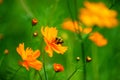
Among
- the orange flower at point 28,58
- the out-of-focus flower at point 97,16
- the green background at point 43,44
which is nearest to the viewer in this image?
the orange flower at point 28,58

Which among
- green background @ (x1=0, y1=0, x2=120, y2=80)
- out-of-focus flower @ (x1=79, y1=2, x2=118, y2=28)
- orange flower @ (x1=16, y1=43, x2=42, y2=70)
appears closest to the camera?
orange flower @ (x1=16, y1=43, x2=42, y2=70)

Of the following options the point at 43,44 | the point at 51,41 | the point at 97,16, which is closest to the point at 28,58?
the point at 51,41

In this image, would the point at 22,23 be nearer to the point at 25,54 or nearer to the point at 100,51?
the point at 100,51

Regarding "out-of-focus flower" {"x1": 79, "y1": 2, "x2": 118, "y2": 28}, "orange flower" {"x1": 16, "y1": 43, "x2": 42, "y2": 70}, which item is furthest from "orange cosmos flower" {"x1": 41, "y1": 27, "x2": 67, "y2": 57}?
"out-of-focus flower" {"x1": 79, "y1": 2, "x2": 118, "y2": 28}

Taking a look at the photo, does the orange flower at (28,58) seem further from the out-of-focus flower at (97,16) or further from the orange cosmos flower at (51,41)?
the out-of-focus flower at (97,16)

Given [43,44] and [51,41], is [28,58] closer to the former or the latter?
[51,41]

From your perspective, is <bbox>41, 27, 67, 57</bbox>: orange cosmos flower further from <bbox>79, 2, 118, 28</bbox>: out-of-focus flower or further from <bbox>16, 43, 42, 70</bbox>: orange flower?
<bbox>79, 2, 118, 28</bbox>: out-of-focus flower

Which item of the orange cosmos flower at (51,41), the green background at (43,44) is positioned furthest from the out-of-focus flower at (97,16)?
the orange cosmos flower at (51,41)

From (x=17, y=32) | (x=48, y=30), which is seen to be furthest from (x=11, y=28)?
(x=48, y=30)
